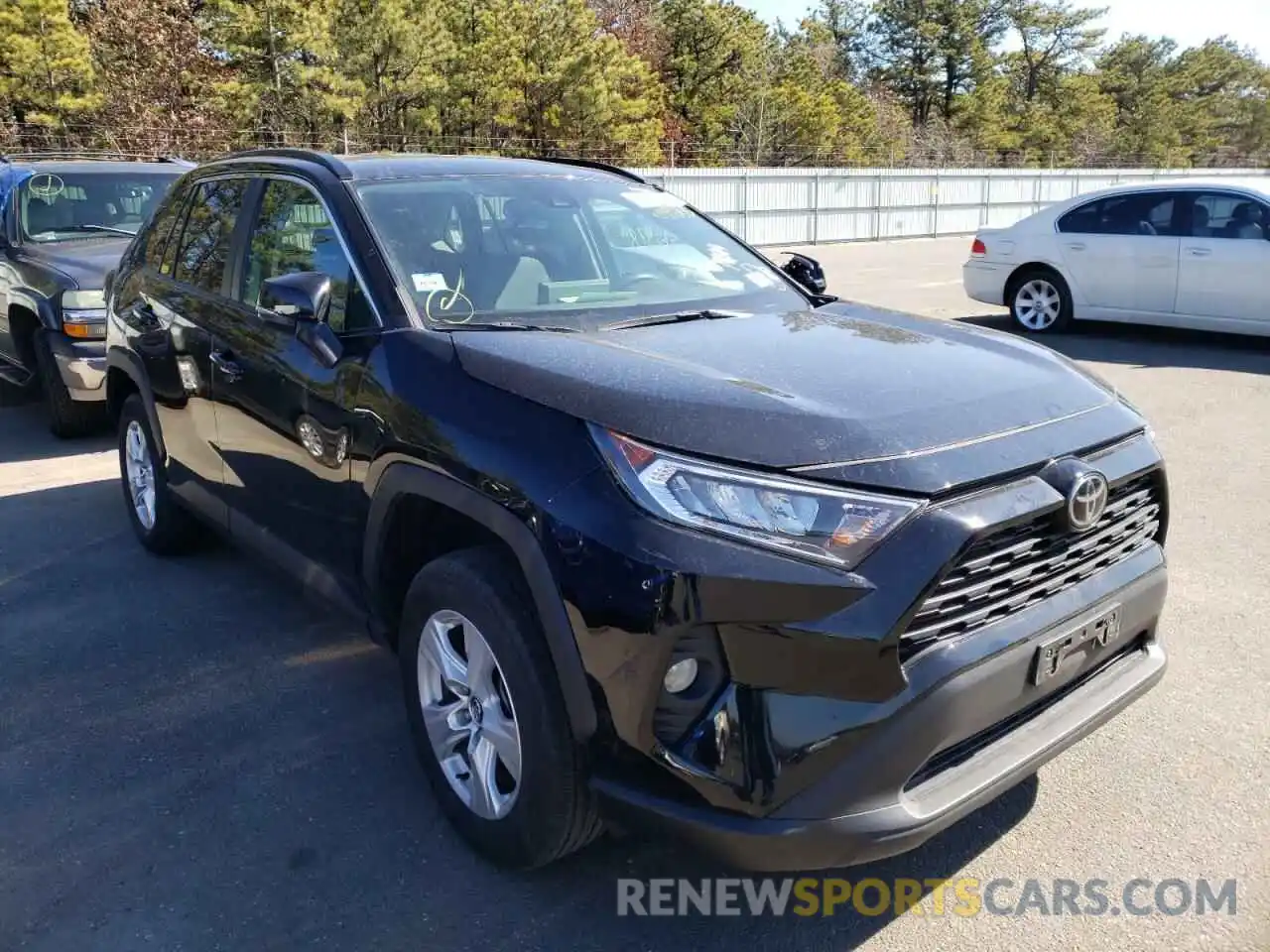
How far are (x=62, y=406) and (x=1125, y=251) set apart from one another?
933 centimetres

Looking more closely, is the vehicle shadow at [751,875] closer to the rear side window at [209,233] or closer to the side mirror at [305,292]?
the side mirror at [305,292]

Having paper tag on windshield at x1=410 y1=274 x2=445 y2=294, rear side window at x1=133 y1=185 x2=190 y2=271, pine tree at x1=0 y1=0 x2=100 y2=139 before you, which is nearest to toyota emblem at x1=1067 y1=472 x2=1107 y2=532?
paper tag on windshield at x1=410 y1=274 x2=445 y2=294

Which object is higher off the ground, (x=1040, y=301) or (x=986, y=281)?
(x=986, y=281)

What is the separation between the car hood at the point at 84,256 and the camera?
7.07m

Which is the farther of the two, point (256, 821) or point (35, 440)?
point (35, 440)

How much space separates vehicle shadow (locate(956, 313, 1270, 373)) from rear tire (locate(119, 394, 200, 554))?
6598 mm

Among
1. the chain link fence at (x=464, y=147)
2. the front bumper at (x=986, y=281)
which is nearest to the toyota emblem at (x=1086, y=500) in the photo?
the front bumper at (x=986, y=281)

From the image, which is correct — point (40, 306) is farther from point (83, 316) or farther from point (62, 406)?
point (62, 406)

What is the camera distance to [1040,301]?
36.1 ft

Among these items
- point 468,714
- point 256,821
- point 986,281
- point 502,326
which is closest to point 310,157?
point 502,326

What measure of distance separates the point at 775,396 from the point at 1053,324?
9429 millimetres

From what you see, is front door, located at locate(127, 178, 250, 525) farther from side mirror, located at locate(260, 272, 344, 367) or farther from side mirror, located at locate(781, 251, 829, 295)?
side mirror, located at locate(781, 251, 829, 295)

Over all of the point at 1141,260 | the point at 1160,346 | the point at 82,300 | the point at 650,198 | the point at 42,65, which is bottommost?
the point at 1160,346

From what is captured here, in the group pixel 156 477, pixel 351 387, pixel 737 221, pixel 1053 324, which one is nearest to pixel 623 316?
pixel 351 387
